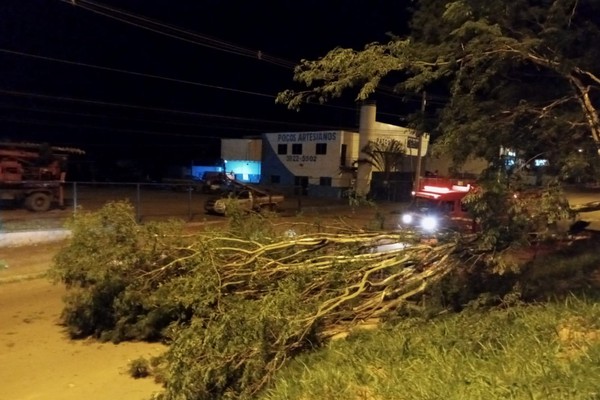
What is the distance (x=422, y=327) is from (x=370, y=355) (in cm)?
127

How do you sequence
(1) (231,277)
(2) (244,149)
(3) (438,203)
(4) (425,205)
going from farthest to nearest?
(2) (244,149)
(4) (425,205)
(3) (438,203)
(1) (231,277)

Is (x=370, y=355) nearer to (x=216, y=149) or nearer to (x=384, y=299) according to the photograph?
(x=384, y=299)

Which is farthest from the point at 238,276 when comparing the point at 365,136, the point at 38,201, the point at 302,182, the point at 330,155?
the point at 302,182

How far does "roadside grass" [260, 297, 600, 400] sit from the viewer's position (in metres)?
3.90

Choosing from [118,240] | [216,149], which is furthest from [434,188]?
[216,149]

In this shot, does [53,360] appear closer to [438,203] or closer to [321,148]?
[438,203]

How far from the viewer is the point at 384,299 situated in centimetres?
786

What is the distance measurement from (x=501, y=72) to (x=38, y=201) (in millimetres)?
19159

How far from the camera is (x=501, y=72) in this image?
29.6ft

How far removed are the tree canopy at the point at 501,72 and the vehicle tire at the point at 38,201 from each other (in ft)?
54.9

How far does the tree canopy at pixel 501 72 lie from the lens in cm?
759

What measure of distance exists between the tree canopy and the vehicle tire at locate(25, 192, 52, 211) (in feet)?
54.9

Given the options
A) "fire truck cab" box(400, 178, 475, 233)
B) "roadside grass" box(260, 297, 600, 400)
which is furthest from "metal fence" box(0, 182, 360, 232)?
"fire truck cab" box(400, 178, 475, 233)

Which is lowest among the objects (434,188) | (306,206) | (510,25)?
(306,206)
